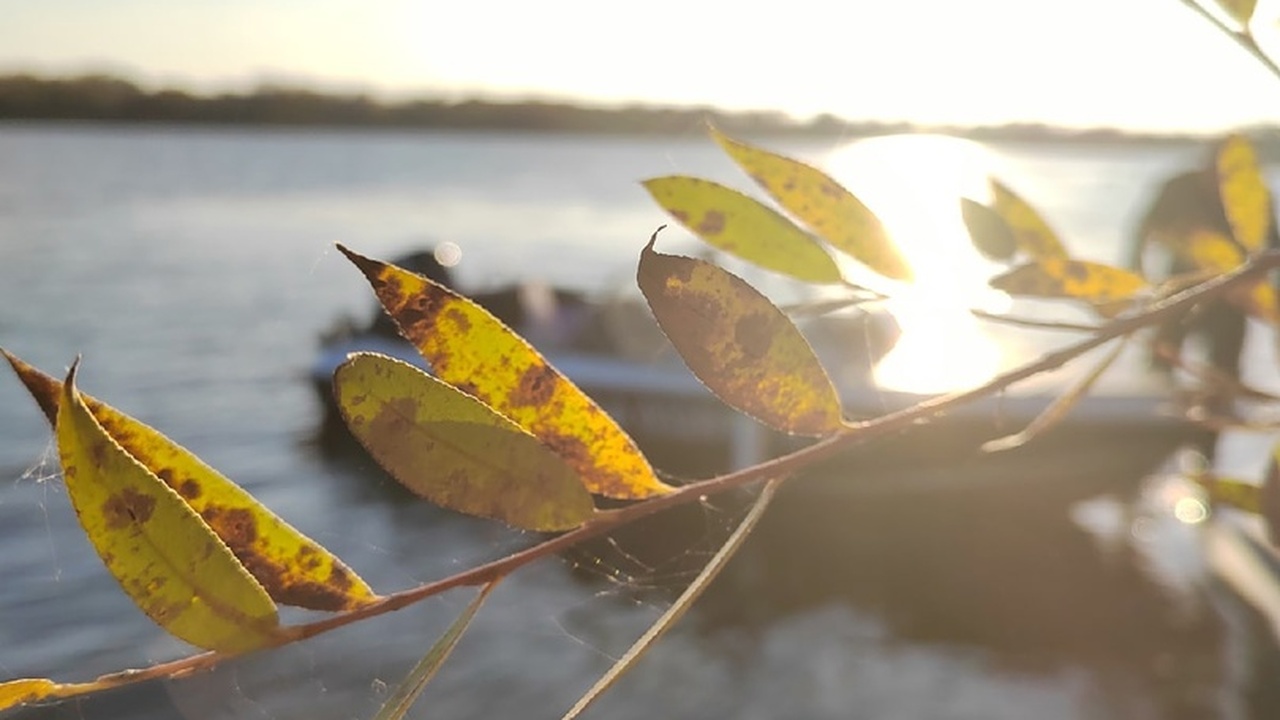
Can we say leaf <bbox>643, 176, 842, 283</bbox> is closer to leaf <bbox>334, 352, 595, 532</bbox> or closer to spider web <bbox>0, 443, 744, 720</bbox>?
leaf <bbox>334, 352, 595, 532</bbox>

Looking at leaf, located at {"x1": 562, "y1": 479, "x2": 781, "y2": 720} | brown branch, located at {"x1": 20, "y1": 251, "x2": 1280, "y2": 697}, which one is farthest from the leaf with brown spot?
leaf, located at {"x1": 562, "y1": 479, "x2": 781, "y2": 720}

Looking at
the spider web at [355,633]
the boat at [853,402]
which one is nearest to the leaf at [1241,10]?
the spider web at [355,633]

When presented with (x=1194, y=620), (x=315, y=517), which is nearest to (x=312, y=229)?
(x=315, y=517)

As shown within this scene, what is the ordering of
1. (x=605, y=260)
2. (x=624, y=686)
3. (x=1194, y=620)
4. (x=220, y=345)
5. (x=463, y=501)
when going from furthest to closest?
(x=605, y=260)
(x=220, y=345)
(x=1194, y=620)
(x=624, y=686)
(x=463, y=501)

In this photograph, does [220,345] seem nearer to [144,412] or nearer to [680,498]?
[144,412]

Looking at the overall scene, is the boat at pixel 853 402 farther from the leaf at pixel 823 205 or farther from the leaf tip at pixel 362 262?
the leaf tip at pixel 362 262

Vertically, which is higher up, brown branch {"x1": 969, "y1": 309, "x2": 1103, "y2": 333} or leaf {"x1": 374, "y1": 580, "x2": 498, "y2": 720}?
brown branch {"x1": 969, "y1": 309, "x2": 1103, "y2": 333}

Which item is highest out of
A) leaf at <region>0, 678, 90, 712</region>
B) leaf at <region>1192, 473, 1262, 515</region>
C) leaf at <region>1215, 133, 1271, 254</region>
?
leaf at <region>1215, 133, 1271, 254</region>
